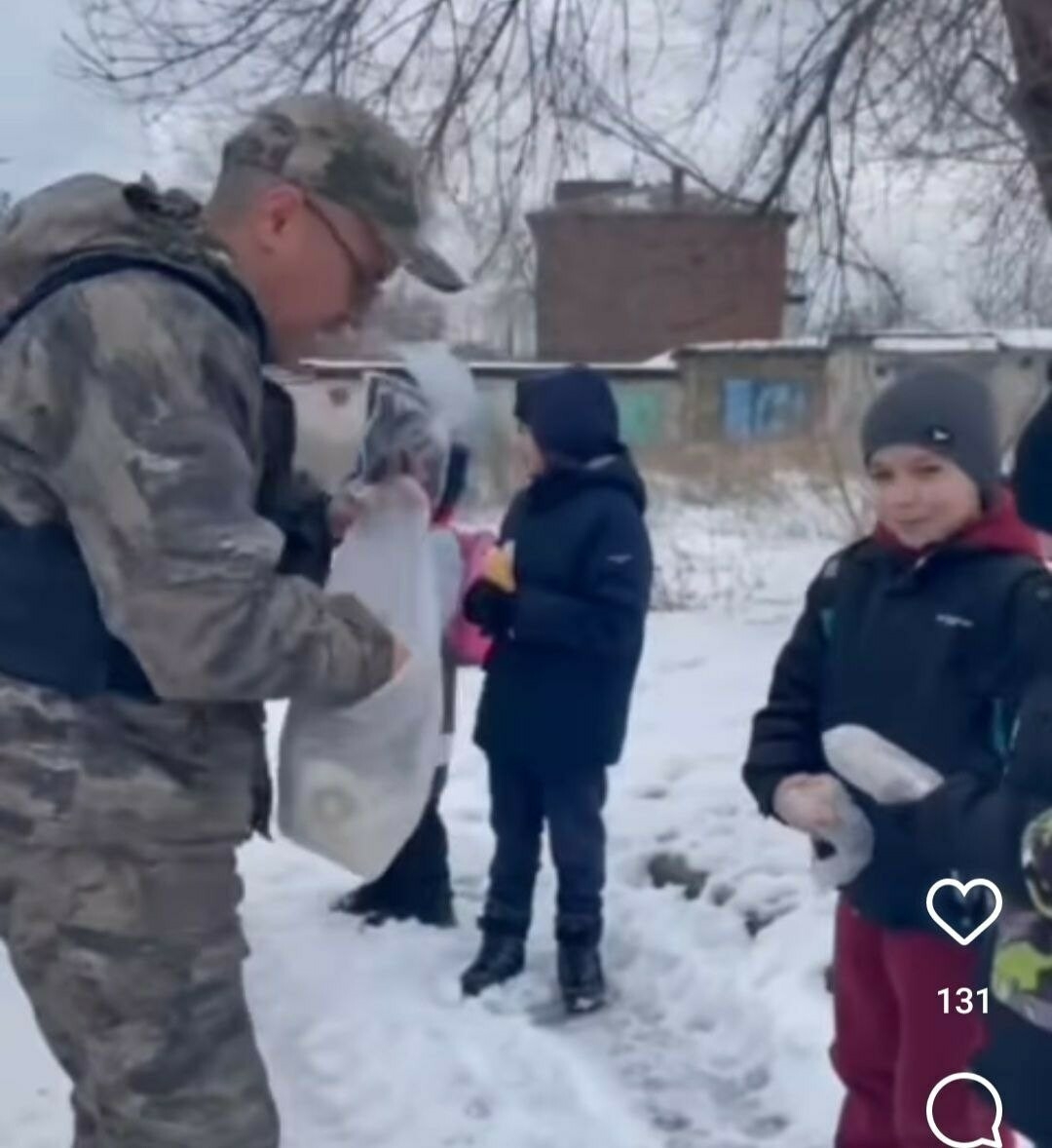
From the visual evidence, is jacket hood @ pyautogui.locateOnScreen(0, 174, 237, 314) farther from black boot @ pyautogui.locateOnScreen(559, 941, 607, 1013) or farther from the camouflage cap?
black boot @ pyautogui.locateOnScreen(559, 941, 607, 1013)

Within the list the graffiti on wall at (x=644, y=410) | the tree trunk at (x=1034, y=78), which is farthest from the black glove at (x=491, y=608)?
the graffiti on wall at (x=644, y=410)

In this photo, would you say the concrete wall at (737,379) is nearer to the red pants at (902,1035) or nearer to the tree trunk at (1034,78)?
the tree trunk at (1034,78)

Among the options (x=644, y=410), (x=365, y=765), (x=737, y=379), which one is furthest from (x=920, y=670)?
(x=737, y=379)

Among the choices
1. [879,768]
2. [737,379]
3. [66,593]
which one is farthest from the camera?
[737,379]

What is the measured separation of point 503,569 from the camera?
5.64m

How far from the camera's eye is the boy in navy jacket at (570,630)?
5.53m

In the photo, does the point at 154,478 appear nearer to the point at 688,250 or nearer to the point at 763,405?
the point at 688,250

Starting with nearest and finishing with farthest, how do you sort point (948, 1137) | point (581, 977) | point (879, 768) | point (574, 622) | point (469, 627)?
point (879, 768)
point (948, 1137)
point (574, 622)
point (581, 977)
point (469, 627)

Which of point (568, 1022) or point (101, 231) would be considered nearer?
point (101, 231)

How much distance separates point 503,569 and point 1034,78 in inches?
163

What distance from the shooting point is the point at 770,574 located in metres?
16.4

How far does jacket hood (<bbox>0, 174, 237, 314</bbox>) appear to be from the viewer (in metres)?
2.94

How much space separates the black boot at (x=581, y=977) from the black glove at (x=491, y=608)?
79 cm

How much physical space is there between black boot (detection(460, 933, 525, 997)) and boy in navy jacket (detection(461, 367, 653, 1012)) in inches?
2.1
